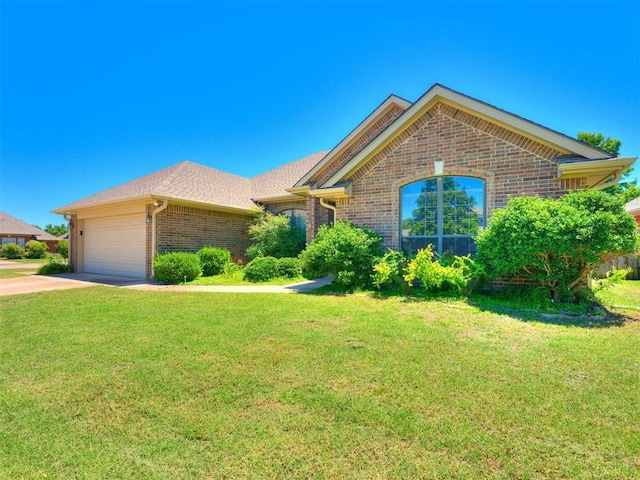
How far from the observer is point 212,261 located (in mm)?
13289

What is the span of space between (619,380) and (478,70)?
984 centimetres

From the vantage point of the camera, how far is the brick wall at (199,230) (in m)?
13.2

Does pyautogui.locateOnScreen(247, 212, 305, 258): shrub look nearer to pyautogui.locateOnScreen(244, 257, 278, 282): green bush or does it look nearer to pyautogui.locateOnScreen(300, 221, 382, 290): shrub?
pyautogui.locateOnScreen(244, 257, 278, 282): green bush

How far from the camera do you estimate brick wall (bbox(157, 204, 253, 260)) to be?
13219mm

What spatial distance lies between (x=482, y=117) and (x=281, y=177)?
12801 millimetres

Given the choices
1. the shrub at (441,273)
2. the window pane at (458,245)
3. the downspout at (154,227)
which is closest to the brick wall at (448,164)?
the window pane at (458,245)

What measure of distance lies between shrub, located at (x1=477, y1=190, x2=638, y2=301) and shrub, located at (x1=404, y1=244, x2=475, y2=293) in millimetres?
458

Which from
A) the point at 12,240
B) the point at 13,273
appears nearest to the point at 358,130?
the point at 13,273

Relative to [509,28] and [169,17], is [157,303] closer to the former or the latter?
[169,17]

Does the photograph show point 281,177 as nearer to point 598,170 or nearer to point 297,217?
point 297,217

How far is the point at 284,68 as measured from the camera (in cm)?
1239

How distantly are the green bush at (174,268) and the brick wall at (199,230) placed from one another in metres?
1.60

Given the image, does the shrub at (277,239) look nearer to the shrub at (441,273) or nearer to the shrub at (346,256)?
the shrub at (346,256)

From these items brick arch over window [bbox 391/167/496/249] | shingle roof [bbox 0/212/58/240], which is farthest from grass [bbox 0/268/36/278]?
shingle roof [bbox 0/212/58/240]
